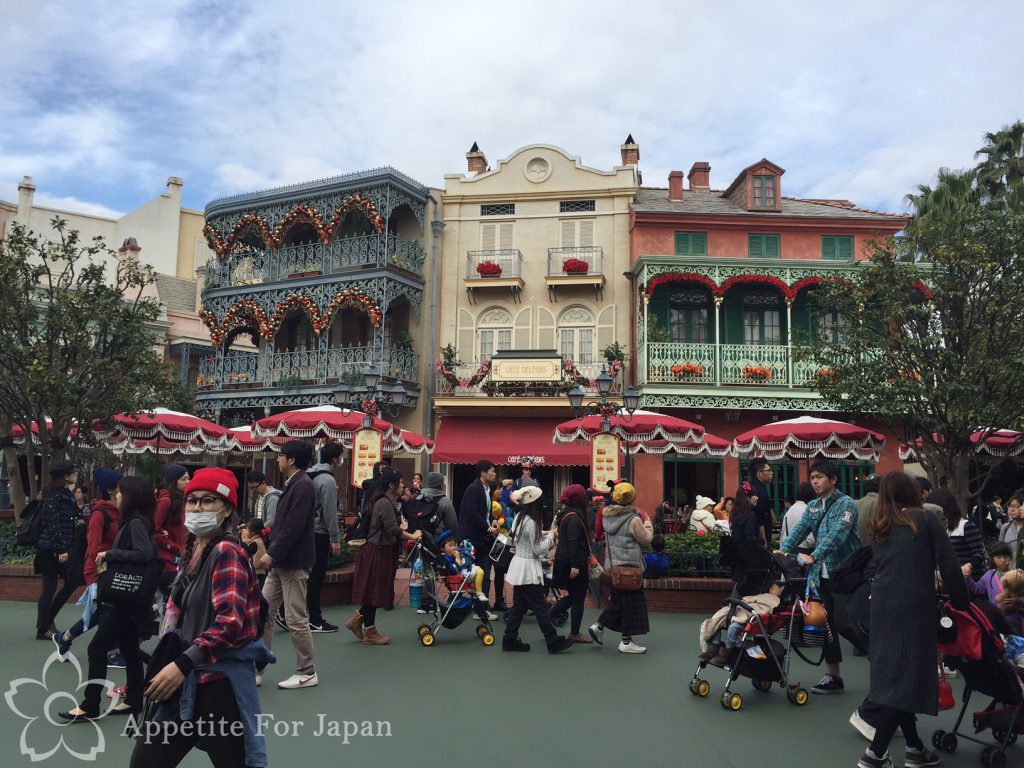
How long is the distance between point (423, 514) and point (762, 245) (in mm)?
17716

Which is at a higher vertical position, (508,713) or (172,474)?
Result: (172,474)

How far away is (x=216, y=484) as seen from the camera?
352cm

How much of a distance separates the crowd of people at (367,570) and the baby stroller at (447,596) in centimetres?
11

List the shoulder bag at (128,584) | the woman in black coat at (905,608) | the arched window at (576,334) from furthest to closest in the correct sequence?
1. the arched window at (576,334)
2. the shoulder bag at (128,584)
3. the woman in black coat at (905,608)

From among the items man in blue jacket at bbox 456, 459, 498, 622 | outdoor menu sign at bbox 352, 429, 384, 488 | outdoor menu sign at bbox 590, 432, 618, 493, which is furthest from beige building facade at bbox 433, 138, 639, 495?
man in blue jacket at bbox 456, 459, 498, 622

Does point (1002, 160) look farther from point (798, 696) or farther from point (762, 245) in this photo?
point (798, 696)

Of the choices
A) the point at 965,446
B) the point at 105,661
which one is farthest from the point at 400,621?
the point at 965,446

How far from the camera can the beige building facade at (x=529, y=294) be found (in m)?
22.3

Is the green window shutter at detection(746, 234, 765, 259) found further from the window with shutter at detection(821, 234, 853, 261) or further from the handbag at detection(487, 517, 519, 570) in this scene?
the handbag at detection(487, 517, 519, 570)

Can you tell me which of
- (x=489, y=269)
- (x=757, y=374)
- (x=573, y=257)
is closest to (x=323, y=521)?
(x=757, y=374)

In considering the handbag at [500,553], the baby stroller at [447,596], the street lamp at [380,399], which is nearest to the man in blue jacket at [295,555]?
the baby stroller at [447,596]

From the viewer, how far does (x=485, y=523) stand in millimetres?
9609

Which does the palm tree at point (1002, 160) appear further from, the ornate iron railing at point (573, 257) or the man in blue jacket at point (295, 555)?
the man in blue jacket at point (295, 555)

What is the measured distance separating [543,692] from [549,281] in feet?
58.3
